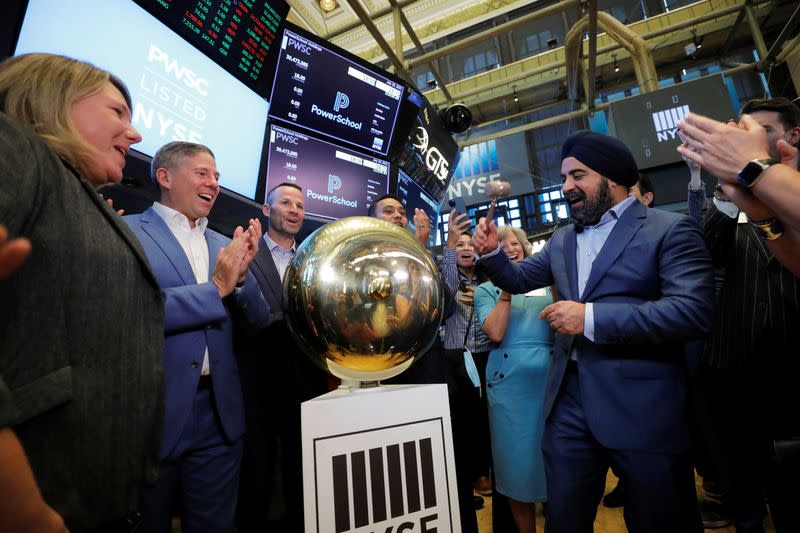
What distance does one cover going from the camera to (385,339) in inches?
37.6

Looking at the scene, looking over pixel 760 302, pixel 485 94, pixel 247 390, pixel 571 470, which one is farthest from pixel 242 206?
pixel 485 94

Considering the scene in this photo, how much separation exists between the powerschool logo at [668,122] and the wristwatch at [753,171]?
136 inches

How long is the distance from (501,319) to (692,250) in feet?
2.82

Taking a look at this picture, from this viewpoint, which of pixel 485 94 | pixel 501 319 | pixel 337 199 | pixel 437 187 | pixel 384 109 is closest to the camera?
pixel 501 319

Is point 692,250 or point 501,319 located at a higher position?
point 692,250

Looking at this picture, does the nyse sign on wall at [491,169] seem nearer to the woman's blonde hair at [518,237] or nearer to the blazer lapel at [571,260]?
the woman's blonde hair at [518,237]

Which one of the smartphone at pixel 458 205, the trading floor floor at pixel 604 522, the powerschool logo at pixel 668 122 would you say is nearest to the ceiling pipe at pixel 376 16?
the smartphone at pixel 458 205

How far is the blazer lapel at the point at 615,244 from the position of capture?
1503 millimetres

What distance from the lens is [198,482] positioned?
1.29 m

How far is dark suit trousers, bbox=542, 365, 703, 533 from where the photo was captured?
1.27m

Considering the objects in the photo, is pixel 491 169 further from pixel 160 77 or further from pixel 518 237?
pixel 160 77

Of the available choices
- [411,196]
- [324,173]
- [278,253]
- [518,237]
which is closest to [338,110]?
[324,173]

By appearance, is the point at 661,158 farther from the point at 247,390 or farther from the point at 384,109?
the point at 247,390

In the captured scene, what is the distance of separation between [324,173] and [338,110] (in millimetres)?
612
